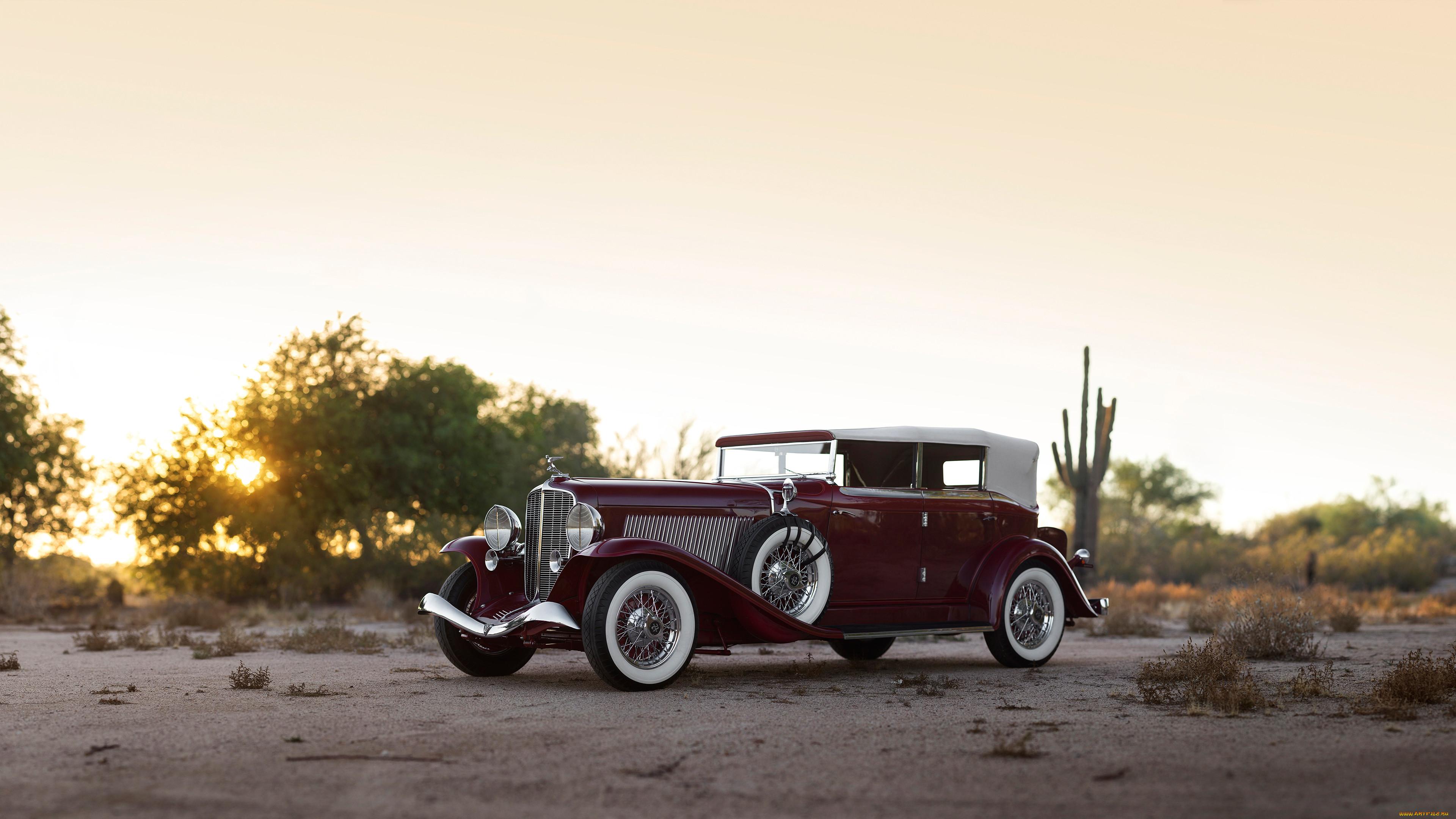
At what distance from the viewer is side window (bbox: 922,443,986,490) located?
39.2ft

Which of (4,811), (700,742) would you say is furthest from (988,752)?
(4,811)

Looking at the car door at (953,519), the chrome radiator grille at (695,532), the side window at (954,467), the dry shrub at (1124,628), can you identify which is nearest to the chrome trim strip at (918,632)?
the car door at (953,519)

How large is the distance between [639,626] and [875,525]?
286 centimetres

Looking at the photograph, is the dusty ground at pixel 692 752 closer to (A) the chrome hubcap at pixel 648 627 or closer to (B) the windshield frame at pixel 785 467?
(A) the chrome hubcap at pixel 648 627

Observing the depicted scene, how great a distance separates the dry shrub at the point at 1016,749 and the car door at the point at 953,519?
16.0 feet

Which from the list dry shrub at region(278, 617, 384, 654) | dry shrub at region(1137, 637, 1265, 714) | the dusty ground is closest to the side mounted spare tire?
the dusty ground

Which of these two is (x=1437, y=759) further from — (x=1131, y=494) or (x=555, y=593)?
(x=1131, y=494)

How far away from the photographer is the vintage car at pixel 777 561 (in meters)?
9.42

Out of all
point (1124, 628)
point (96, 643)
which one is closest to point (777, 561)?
point (96, 643)

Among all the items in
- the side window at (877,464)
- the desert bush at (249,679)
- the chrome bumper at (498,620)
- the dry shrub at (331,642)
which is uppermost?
the side window at (877,464)

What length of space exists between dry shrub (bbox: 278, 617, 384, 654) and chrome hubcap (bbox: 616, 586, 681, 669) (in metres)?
5.69

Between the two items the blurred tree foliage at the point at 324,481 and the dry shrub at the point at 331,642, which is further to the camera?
the blurred tree foliage at the point at 324,481

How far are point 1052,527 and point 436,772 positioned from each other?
854cm

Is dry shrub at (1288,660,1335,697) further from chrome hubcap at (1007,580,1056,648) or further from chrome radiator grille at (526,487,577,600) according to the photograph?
chrome radiator grille at (526,487,577,600)
